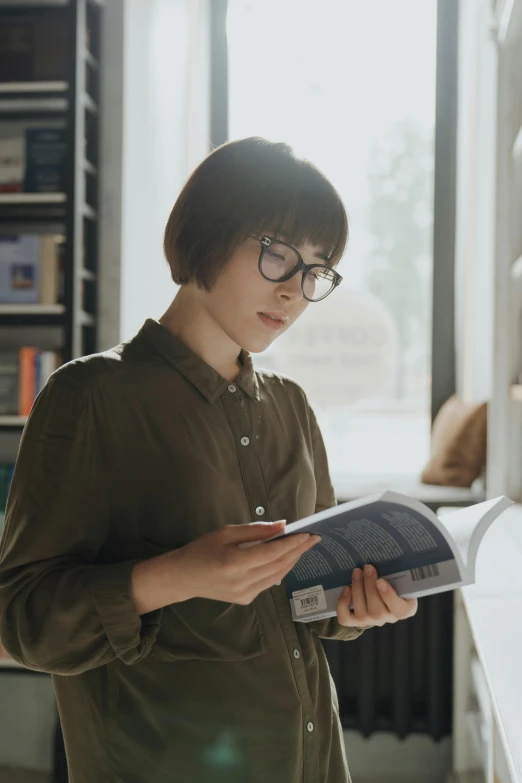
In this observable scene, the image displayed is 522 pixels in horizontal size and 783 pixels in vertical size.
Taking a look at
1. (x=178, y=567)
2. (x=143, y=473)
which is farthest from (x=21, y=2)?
(x=178, y=567)

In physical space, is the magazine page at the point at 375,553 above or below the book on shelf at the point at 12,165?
below

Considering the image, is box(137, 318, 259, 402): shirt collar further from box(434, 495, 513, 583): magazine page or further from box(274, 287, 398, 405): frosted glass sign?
box(274, 287, 398, 405): frosted glass sign

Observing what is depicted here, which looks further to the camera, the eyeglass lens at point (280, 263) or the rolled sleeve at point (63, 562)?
the eyeglass lens at point (280, 263)

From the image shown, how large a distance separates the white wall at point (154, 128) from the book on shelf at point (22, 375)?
1.00 ft

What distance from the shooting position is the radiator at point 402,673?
2.69m

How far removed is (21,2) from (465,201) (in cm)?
174

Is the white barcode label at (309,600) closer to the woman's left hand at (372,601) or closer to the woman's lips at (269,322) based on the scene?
the woman's left hand at (372,601)

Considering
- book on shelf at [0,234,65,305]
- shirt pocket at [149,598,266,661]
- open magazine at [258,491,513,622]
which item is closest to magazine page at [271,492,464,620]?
open magazine at [258,491,513,622]

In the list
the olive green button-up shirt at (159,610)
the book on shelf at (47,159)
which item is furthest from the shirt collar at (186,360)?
the book on shelf at (47,159)

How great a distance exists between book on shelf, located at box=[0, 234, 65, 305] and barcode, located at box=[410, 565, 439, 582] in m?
2.02

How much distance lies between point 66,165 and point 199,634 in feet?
6.55

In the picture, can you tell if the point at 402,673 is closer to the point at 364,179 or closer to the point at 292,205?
the point at 364,179

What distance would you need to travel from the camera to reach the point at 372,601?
97 cm

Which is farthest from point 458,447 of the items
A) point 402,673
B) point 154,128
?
point 154,128
